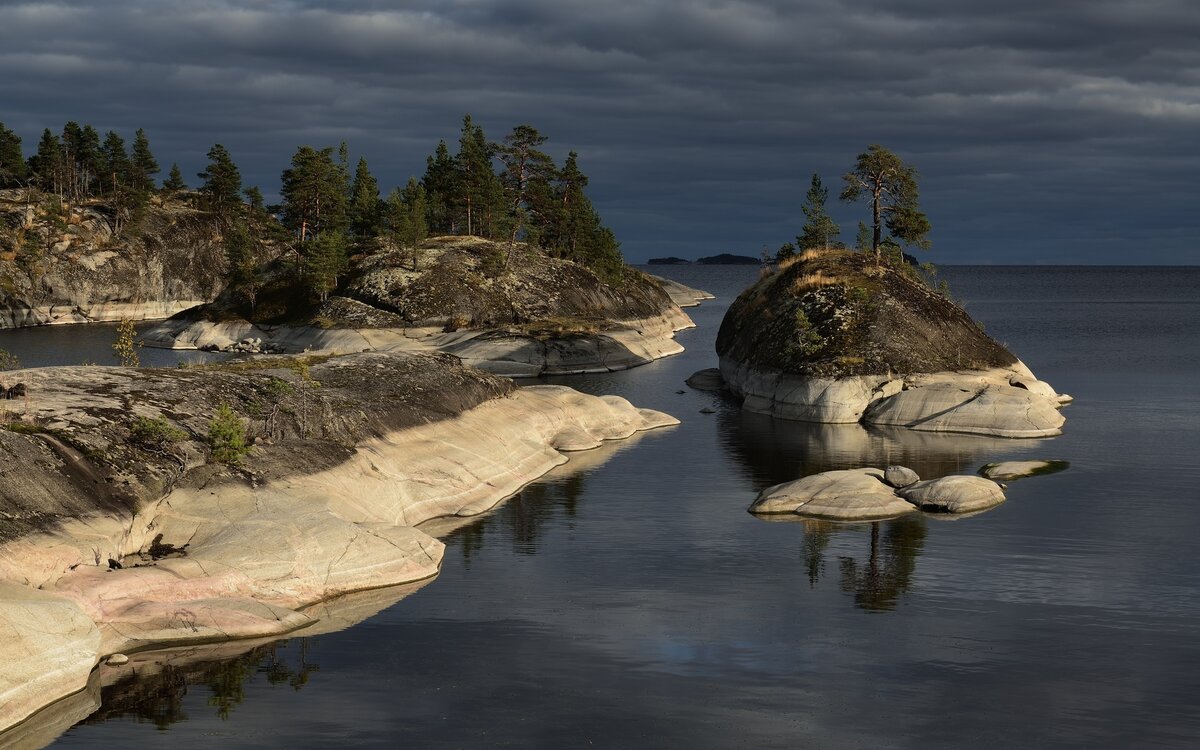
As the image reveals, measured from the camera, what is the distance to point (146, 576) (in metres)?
32.9

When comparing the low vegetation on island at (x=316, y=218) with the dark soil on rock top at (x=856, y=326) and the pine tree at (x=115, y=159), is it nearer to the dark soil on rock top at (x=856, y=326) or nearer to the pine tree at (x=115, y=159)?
the pine tree at (x=115, y=159)

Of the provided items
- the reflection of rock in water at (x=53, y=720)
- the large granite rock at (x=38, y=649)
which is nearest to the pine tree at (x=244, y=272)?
the large granite rock at (x=38, y=649)

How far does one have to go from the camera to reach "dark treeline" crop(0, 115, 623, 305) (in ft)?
451

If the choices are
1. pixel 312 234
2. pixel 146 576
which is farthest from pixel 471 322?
pixel 146 576

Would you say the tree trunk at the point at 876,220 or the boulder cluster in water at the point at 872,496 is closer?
the boulder cluster in water at the point at 872,496

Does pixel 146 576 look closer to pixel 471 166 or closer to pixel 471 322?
pixel 471 322

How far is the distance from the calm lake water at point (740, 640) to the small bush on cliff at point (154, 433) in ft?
35.5

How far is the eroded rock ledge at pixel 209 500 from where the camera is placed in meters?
31.4

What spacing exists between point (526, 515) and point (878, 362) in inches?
Result: 1461

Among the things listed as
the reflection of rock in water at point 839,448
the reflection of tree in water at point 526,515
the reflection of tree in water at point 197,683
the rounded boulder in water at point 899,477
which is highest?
the rounded boulder in water at point 899,477

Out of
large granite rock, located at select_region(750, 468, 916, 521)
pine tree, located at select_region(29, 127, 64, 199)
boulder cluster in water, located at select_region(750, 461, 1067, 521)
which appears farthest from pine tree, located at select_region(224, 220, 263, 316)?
boulder cluster in water, located at select_region(750, 461, 1067, 521)

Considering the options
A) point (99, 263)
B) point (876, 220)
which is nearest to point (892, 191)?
point (876, 220)

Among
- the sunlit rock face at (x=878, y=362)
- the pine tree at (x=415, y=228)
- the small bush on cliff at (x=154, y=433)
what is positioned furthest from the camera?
the pine tree at (x=415, y=228)

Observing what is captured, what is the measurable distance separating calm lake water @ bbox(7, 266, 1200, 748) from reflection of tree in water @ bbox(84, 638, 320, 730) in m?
0.08
